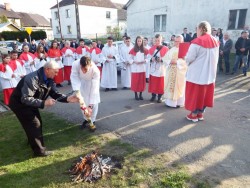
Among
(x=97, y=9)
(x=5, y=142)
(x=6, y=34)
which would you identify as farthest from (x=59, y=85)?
(x=97, y=9)

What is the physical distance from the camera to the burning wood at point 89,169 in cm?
358

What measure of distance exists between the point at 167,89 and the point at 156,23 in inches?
666

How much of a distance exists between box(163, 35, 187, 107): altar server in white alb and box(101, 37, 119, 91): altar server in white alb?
10.4 ft

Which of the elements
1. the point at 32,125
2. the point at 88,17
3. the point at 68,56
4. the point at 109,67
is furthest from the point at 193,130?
the point at 88,17

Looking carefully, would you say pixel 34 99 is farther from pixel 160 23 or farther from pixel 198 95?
pixel 160 23

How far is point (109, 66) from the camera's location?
929 cm

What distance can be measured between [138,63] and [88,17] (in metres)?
38.5

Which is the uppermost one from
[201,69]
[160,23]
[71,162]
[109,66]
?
[160,23]

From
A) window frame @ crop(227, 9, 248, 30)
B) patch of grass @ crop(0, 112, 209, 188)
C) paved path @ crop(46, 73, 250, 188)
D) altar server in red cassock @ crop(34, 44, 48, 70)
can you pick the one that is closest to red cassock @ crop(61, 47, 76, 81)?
altar server in red cassock @ crop(34, 44, 48, 70)

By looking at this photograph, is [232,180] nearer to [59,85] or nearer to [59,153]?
[59,153]

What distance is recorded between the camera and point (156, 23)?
2195 centimetres

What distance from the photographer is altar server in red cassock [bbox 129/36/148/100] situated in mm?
7276

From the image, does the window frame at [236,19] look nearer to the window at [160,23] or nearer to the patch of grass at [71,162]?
the window at [160,23]

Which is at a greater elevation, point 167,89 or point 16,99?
point 16,99
